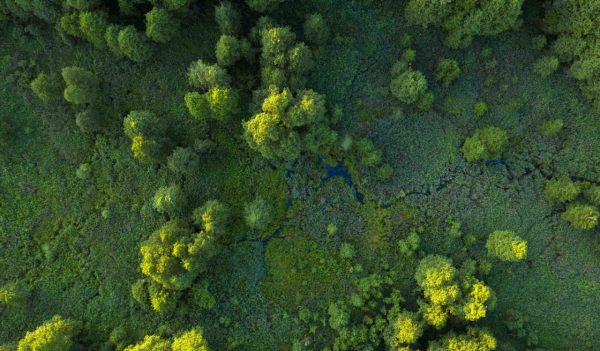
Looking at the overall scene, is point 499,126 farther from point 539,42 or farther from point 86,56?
point 86,56

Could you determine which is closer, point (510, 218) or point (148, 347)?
point (148, 347)

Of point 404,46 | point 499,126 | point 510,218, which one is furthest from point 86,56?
point 510,218

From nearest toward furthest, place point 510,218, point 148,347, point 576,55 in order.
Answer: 1. point 148,347
2. point 576,55
3. point 510,218

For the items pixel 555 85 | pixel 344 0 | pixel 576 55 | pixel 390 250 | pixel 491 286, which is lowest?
pixel 491 286

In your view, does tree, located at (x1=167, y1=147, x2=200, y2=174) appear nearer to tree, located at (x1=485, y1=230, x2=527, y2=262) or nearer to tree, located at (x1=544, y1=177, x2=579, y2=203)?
tree, located at (x1=485, y1=230, x2=527, y2=262)

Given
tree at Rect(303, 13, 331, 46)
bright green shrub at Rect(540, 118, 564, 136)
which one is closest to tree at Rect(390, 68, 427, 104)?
tree at Rect(303, 13, 331, 46)

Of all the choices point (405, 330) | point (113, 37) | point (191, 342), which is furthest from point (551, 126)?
point (113, 37)

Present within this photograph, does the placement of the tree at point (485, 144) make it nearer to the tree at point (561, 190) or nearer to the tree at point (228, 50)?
the tree at point (561, 190)

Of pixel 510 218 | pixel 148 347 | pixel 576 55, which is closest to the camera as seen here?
pixel 148 347
